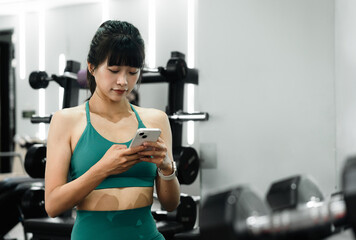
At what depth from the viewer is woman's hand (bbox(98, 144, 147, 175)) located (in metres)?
1.31

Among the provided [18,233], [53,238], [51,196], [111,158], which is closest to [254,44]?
[111,158]

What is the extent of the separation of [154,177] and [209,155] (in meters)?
0.64

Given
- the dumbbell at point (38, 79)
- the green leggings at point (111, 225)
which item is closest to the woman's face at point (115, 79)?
the green leggings at point (111, 225)

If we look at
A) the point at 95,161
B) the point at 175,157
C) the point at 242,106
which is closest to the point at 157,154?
the point at 95,161

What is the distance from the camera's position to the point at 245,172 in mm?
1819

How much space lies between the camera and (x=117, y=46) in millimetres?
1416

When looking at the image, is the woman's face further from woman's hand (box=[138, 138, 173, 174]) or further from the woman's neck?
woman's hand (box=[138, 138, 173, 174])

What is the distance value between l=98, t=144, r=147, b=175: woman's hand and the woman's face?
0.66 feet

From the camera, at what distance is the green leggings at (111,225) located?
1.38 meters

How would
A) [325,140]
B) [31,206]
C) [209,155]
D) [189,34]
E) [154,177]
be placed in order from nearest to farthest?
[154,177]
[325,140]
[209,155]
[31,206]
[189,34]

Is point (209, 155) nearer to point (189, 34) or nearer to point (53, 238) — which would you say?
point (53, 238)

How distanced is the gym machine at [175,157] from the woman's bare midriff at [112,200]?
1199 mm

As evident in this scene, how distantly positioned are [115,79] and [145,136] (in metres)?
0.24

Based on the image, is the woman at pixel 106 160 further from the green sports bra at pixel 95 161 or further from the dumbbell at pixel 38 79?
the dumbbell at pixel 38 79
